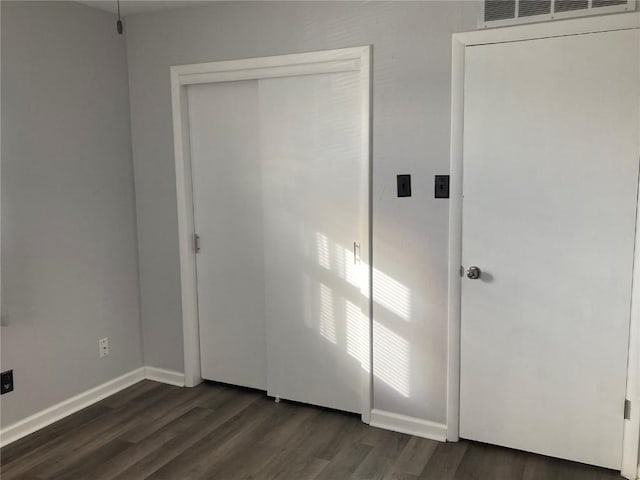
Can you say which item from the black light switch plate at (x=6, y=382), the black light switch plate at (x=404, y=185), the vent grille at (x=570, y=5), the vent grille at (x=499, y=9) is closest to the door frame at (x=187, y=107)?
the black light switch plate at (x=404, y=185)

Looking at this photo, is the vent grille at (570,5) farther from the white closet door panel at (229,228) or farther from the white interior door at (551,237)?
the white closet door panel at (229,228)

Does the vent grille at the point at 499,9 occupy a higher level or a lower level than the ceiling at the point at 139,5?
lower

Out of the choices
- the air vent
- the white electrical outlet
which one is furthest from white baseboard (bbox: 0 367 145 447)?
the air vent

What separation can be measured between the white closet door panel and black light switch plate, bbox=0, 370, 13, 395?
1121 mm

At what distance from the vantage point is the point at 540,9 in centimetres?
247

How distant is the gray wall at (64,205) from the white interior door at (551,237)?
7.03 ft

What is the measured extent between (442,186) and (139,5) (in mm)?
2030

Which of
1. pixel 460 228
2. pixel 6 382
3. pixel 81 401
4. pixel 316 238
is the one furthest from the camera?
pixel 81 401

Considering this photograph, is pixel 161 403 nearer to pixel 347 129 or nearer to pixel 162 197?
pixel 162 197

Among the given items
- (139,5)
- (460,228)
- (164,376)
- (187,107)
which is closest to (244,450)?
(164,376)

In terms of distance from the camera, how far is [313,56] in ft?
9.78

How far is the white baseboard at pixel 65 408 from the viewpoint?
9.70 ft

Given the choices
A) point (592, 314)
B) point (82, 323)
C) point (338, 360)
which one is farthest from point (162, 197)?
point (592, 314)

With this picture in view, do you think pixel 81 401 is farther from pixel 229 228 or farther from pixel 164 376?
pixel 229 228
